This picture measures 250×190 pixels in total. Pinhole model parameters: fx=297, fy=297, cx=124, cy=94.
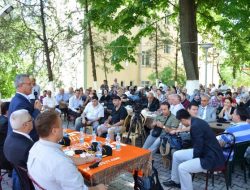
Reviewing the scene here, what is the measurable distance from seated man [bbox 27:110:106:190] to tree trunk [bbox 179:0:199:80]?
1124 centimetres

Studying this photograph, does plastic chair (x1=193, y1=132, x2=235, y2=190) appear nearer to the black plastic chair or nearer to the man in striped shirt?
the man in striped shirt

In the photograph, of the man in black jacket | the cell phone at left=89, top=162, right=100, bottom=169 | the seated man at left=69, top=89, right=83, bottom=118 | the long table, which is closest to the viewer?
the cell phone at left=89, top=162, right=100, bottom=169

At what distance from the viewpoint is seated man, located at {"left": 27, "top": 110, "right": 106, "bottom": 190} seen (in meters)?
2.58

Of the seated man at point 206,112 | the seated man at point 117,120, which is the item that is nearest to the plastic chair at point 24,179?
the seated man at point 117,120

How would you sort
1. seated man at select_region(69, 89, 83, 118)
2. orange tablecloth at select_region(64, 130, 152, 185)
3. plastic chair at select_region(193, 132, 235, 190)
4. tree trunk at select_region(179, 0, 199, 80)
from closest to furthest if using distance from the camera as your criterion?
orange tablecloth at select_region(64, 130, 152, 185), plastic chair at select_region(193, 132, 235, 190), seated man at select_region(69, 89, 83, 118), tree trunk at select_region(179, 0, 199, 80)

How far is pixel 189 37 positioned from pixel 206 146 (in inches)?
378

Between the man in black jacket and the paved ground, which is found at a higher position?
the man in black jacket

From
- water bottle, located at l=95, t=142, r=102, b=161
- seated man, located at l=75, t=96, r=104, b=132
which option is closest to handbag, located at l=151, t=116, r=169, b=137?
seated man, located at l=75, t=96, r=104, b=132

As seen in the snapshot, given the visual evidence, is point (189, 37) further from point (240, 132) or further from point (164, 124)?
point (240, 132)

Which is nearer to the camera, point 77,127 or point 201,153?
point 201,153

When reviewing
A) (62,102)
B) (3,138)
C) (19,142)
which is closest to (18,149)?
(19,142)

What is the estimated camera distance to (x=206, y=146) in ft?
15.1

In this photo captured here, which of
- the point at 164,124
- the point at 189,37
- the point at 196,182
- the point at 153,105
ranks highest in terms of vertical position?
the point at 189,37

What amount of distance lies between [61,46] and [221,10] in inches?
469
